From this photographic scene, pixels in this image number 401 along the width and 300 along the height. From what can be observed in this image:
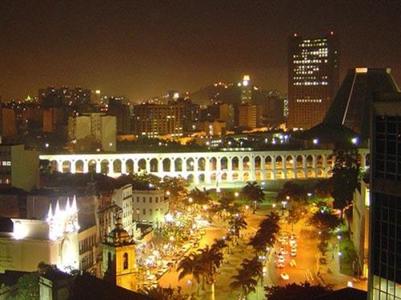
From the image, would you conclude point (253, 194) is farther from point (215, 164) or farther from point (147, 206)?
point (215, 164)

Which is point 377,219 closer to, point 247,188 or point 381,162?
point 381,162

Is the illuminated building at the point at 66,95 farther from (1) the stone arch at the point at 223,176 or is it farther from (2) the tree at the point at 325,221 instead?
(2) the tree at the point at 325,221

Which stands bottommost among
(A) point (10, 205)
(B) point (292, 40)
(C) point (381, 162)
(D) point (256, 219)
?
(D) point (256, 219)

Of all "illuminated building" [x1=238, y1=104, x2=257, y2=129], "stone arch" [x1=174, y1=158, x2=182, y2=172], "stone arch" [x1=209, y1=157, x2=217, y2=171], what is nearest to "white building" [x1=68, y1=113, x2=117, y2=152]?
"stone arch" [x1=174, y1=158, x2=182, y2=172]

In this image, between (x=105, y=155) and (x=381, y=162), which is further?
(x=105, y=155)

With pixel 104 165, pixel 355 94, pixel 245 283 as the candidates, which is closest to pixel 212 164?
pixel 104 165

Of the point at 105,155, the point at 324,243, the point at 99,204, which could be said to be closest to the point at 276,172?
the point at 105,155

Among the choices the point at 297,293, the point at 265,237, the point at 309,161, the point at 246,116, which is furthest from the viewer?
the point at 246,116
